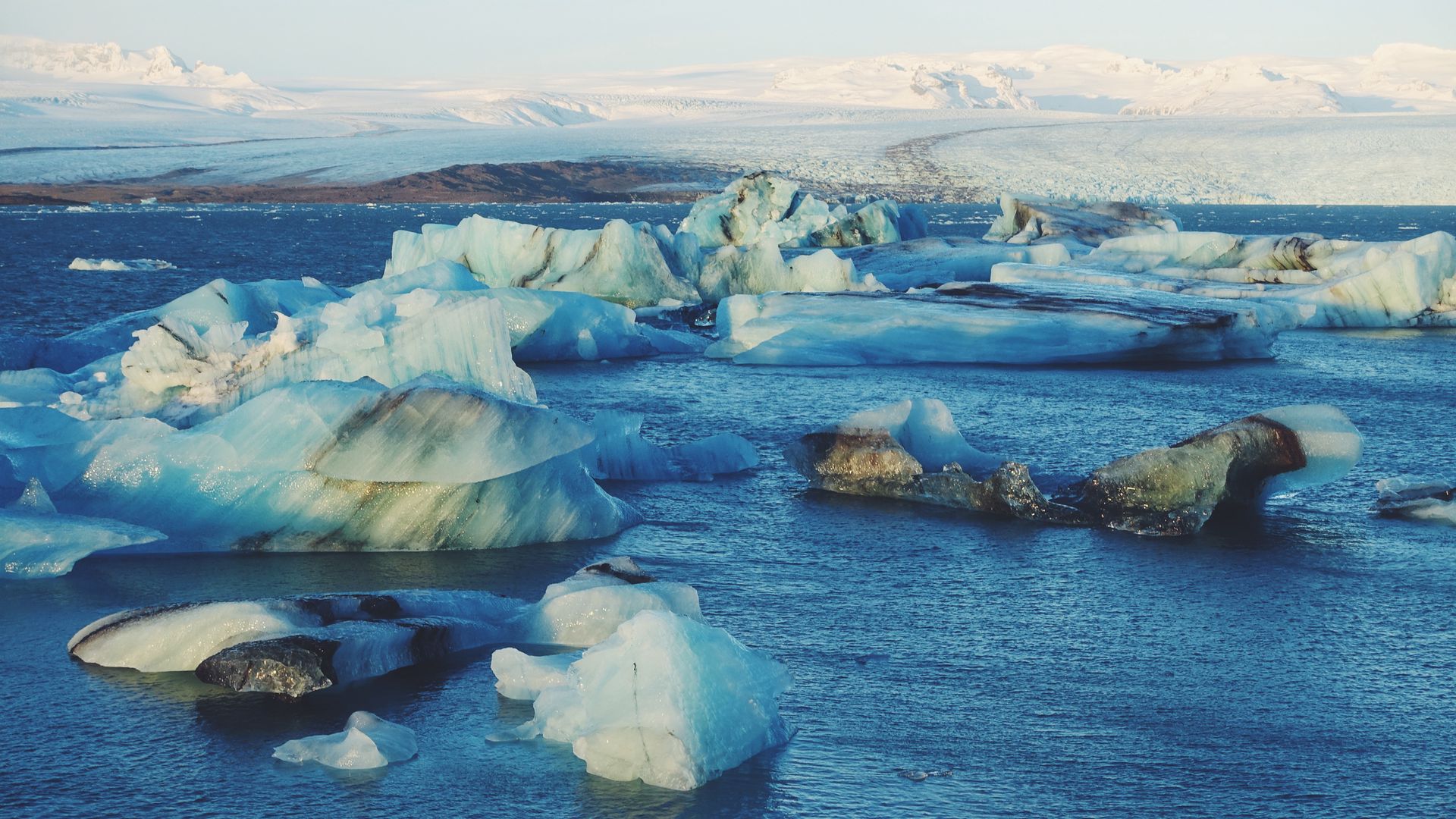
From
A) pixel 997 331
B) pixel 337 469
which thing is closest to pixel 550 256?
pixel 997 331

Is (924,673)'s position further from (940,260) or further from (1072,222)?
(1072,222)

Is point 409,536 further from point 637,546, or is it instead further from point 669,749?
point 669,749

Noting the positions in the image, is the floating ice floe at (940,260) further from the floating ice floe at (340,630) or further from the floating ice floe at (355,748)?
the floating ice floe at (355,748)

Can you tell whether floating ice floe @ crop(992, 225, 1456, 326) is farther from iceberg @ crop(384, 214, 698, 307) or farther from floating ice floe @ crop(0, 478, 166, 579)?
floating ice floe @ crop(0, 478, 166, 579)

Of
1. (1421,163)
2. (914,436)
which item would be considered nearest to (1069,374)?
(914,436)

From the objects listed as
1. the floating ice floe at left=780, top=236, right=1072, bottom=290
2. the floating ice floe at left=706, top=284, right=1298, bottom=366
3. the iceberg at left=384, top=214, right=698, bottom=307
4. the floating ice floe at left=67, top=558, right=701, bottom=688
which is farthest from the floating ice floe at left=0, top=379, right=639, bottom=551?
the floating ice floe at left=780, top=236, right=1072, bottom=290

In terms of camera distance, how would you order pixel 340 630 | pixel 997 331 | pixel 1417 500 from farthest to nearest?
pixel 997 331 < pixel 1417 500 < pixel 340 630
